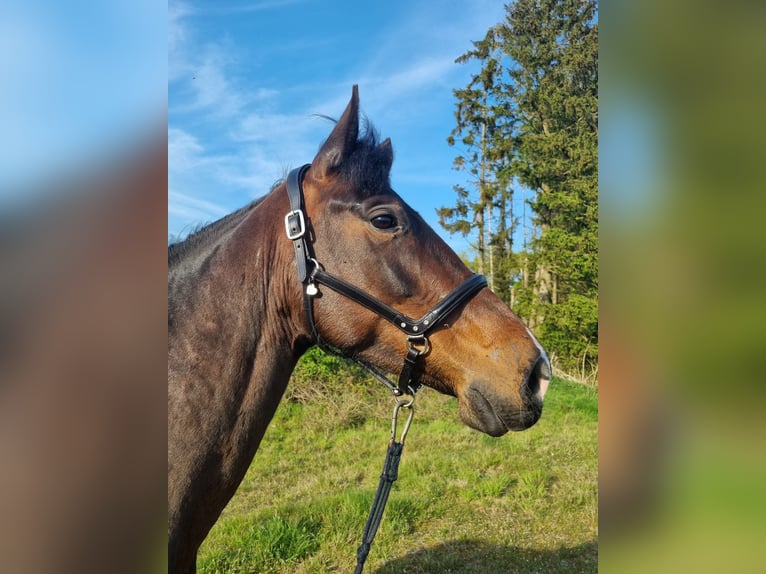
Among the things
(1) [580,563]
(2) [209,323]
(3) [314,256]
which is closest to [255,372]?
(2) [209,323]

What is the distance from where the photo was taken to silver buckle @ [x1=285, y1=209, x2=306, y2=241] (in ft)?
6.33

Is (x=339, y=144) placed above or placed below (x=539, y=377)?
above

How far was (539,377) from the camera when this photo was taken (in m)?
1.88

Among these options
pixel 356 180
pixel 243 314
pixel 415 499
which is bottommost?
pixel 415 499

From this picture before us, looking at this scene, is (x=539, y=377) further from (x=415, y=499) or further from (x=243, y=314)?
(x=415, y=499)

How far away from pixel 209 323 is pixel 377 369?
835mm

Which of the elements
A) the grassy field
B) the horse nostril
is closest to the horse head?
the horse nostril

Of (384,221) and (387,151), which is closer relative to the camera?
(384,221)

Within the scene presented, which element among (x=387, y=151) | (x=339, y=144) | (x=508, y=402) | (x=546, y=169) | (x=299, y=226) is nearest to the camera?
(x=508, y=402)

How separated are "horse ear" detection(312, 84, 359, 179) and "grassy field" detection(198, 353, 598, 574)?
360cm

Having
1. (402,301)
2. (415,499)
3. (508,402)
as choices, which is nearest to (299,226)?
(402,301)

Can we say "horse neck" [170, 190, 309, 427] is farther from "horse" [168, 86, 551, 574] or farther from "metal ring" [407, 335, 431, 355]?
"metal ring" [407, 335, 431, 355]

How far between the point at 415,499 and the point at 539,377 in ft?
13.4
